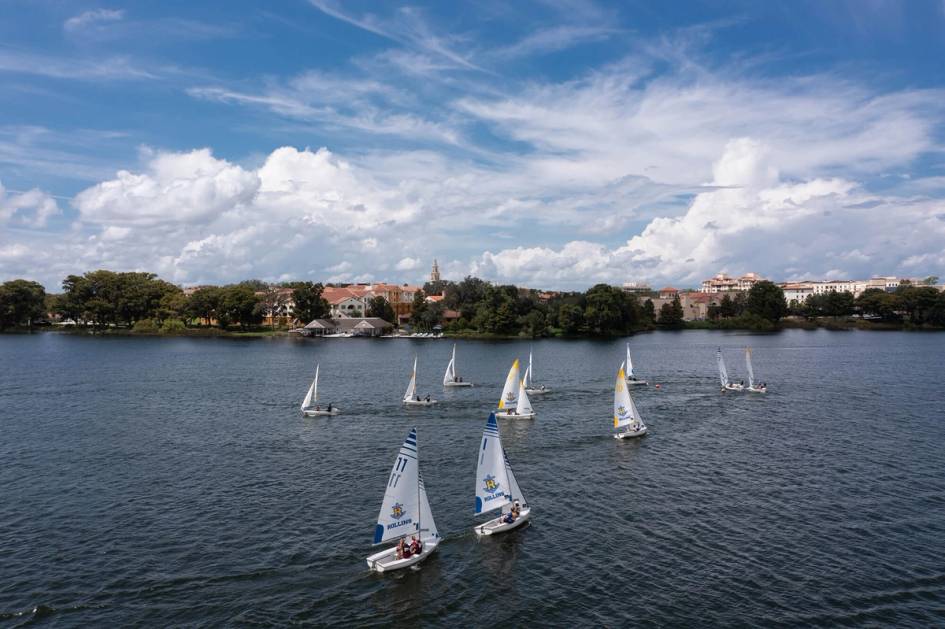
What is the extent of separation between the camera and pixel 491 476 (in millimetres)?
36000

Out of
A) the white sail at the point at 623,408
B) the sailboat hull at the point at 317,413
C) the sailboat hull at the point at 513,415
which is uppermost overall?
the white sail at the point at 623,408

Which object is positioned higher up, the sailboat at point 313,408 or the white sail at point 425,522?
the sailboat at point 313,408

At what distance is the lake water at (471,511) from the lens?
91.7ft

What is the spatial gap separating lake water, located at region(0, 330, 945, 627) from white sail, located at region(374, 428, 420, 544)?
209cm

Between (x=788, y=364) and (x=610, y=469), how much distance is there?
84.6 m

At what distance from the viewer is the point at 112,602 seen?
1089 inches

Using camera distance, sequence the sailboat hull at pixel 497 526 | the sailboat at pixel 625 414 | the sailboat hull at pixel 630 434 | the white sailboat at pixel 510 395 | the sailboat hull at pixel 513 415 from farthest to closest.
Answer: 1. the white sailboat at pixel 510 395
2. the sailboat hull at pixel 513 415
3. the sailboat at pixel 625 414
4. the sailboat hull at pixel 630 434
5. the sailboat hull at pixel 497 526

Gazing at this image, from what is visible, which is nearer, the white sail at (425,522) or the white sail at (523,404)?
the white sail at (425,522)

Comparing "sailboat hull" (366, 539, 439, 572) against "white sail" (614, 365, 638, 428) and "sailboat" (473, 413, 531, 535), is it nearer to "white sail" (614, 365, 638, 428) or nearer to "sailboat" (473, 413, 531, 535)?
"sailboat" (473, 413, 531, 535)

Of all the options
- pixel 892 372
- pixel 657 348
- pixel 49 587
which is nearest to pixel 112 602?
pixel 49 587

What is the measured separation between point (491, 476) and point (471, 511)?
392 centimetres

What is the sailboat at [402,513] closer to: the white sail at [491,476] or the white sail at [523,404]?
the white sail at [491,476]

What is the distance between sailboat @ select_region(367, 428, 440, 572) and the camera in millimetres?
30719

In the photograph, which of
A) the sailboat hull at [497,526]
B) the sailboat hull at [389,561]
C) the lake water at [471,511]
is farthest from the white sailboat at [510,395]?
the sailboat hull at [389,561]
